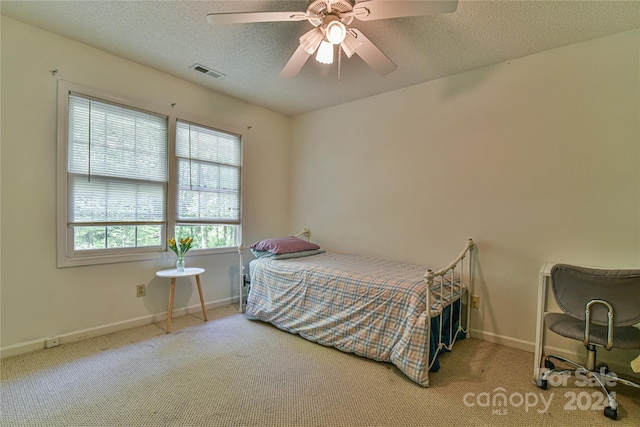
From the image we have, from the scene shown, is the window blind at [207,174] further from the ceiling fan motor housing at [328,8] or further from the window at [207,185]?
the ceiling fan motor housing at [328,8]

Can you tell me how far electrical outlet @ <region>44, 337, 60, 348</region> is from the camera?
2332mm

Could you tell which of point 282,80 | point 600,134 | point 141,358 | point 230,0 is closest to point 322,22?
point 230,0

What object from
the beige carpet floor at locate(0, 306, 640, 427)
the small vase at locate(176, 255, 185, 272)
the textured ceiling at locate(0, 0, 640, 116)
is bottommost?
the beige carpet floor at locate(0, 306, 640, 427)

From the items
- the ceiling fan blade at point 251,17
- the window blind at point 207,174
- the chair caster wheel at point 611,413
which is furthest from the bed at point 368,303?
the ceiling fan blade at point 251,17

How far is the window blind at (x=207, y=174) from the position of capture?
3.14 metres

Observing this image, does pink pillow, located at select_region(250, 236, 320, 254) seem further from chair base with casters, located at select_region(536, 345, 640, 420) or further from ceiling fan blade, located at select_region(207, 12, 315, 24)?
chair base with casters, located at select_region(536, 345, 640, 420)

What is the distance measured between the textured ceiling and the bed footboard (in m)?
1.63

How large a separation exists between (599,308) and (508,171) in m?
1.25

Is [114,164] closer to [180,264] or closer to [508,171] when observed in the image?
[180,264]

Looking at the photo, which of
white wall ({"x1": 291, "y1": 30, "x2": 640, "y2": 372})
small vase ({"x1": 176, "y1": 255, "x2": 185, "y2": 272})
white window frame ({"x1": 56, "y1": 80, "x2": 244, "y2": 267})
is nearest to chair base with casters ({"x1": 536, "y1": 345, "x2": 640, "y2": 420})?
white wall ({"x1": 291, "y1": 30, "x2": 640, "y2": 372})

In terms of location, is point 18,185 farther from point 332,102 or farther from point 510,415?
point 510,415

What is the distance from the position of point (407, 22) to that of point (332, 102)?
5.29 ft

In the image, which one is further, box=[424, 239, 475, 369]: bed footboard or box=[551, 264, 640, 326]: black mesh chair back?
box=[424, 239, 475, 369]: bed footboard

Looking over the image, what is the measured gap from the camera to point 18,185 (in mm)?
2209
